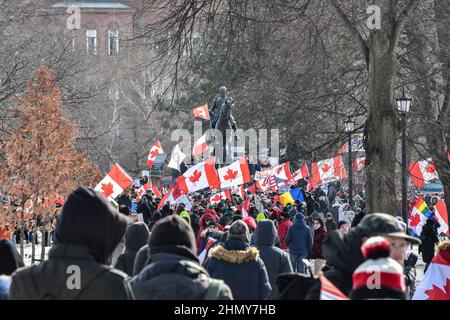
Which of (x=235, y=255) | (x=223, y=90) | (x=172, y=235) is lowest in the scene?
(x=235, y=255)

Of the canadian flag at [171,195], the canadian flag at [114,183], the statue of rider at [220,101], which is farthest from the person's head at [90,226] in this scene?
the statue of rider at [220,101]

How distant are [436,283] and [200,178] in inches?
742

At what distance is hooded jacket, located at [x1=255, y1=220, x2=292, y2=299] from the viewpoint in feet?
36.4

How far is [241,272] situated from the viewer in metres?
9.20

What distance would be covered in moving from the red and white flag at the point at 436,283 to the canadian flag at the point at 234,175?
62.9 feet

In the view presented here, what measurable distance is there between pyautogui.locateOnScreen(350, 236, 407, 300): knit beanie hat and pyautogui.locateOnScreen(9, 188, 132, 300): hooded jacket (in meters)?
1.04

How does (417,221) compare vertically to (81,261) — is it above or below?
below

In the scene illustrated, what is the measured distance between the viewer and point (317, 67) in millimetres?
20344

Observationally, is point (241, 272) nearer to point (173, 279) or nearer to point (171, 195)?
point (173, 279)

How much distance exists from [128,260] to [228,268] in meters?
1.52

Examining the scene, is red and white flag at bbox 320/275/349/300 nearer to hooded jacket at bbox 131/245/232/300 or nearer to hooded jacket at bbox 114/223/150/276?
hooded jacket at bbox 131/245/232/300

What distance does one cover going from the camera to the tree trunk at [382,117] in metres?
14.7

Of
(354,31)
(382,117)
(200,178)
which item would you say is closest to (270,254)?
(382,117)

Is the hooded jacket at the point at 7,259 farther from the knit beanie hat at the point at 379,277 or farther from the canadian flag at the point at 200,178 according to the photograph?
the canadian flag at the point at 200,178
